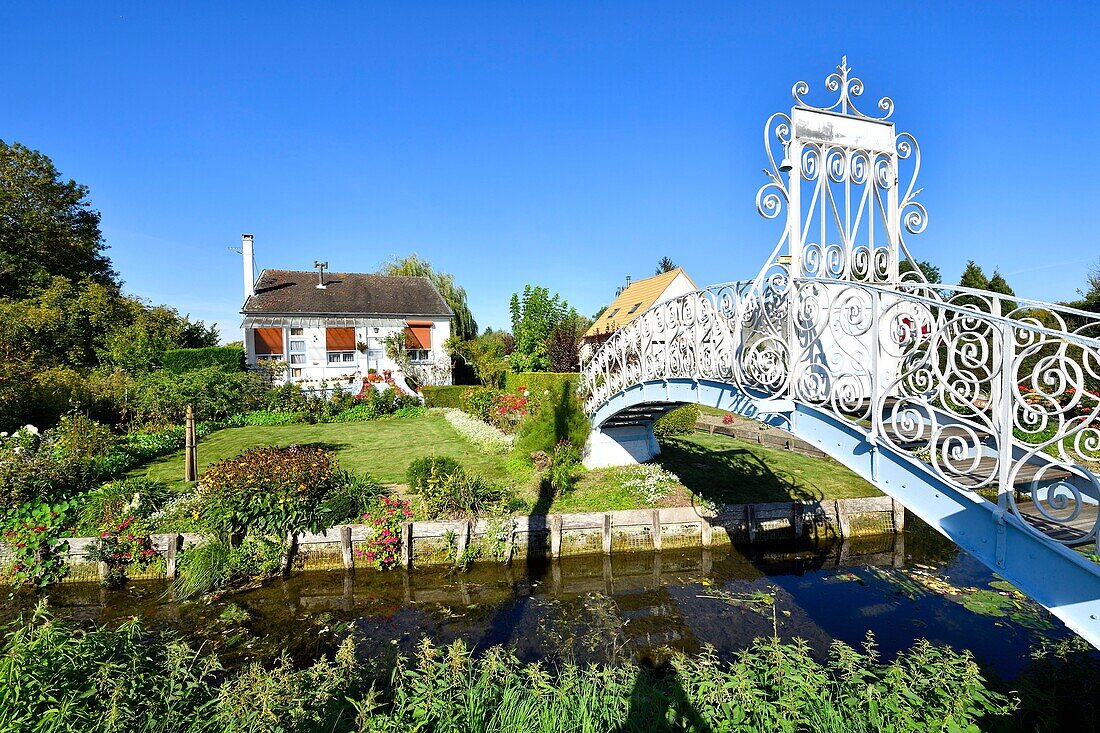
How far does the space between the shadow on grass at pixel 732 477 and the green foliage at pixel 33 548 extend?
11.4 meters

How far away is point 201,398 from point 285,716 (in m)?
18.9

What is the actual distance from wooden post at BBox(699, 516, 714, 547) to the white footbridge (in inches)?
125

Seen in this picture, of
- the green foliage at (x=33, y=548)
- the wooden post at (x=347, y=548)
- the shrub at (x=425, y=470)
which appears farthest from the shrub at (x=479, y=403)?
the green foliage at (x=33, y=548)

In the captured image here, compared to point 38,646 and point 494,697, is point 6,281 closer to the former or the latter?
point 38,646

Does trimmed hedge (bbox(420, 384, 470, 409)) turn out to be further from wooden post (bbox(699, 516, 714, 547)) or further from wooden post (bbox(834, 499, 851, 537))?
wooden post (bbox(834, 499, 851, 537))

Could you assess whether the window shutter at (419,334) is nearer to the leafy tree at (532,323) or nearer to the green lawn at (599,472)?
the leafy tree at (532,323)

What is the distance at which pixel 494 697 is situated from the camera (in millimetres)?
4391

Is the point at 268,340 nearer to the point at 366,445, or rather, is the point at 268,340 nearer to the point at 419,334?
the point at 419,334

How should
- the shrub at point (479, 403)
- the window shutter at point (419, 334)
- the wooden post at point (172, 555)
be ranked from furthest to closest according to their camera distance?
the window shutter at point (419, 334) → the shrub at point (479, 403) → the wooden post at point (172, 555)

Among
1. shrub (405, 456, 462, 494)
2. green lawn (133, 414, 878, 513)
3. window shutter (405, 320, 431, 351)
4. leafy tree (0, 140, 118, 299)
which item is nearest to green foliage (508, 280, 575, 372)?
window shutter (405, 320, 431, 351)

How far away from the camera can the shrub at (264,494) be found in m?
8.88

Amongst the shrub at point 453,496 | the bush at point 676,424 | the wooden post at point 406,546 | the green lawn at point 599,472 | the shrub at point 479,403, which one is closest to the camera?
the wooden post at point 406,546

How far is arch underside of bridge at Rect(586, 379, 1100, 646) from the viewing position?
2.79 meters

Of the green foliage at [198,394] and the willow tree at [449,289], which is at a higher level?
the willow tree at [449,289]
